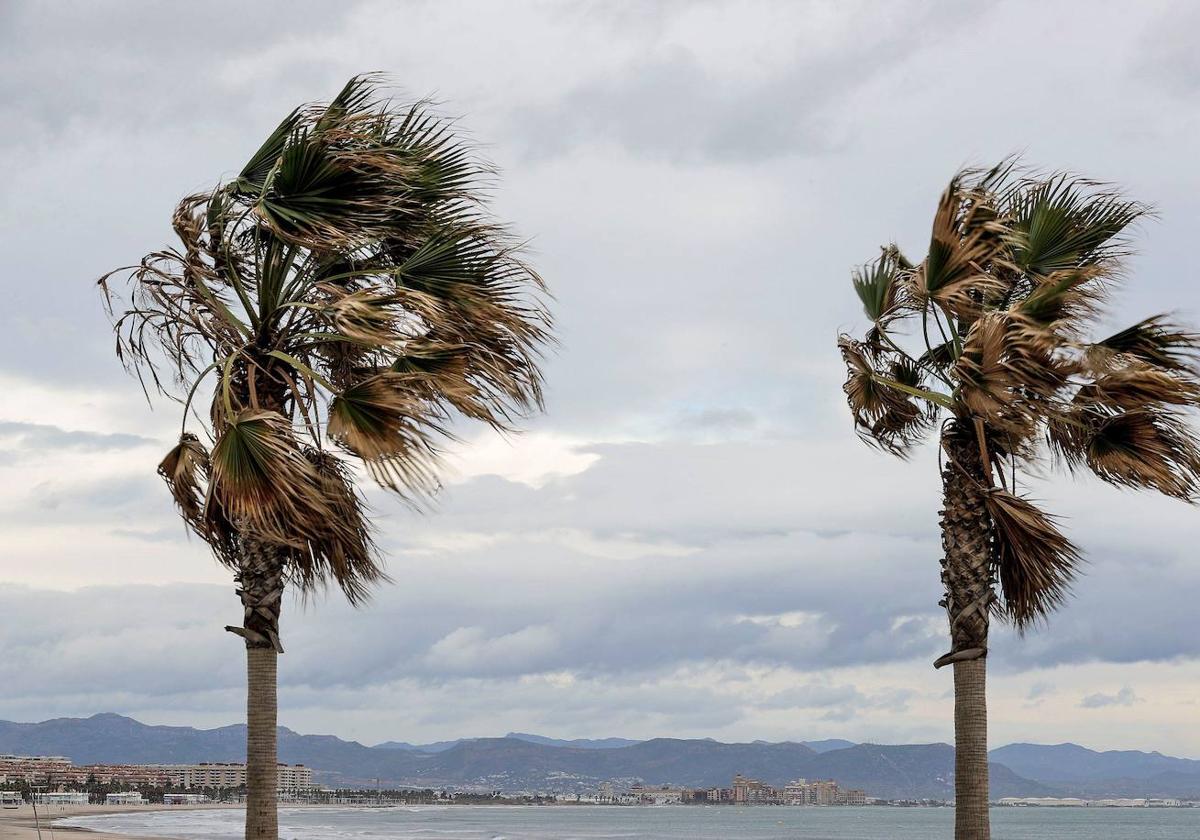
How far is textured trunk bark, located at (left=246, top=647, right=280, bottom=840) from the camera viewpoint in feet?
38.1

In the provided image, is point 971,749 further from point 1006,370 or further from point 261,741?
point 261,741

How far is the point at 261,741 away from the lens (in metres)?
11.6

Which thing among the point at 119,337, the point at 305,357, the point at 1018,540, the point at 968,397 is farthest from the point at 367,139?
the point at 1018,540

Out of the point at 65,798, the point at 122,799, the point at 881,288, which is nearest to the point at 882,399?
the point at 881,288

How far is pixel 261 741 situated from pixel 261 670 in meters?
0.57

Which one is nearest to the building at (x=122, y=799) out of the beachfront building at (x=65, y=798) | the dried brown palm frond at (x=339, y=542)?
the beachfront building at (x=65, y=798)

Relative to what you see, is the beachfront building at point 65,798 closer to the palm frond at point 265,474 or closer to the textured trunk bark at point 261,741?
the textured trunk bark at point 261,741

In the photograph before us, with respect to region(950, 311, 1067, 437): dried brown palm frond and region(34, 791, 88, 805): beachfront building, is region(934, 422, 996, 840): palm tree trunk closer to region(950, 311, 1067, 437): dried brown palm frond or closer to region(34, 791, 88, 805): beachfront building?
region(950, 311, 1067, 437): dried brown palm frond

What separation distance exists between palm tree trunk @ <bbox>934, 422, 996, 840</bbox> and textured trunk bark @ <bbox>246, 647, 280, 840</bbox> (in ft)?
19.0

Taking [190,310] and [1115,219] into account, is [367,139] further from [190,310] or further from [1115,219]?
[1115,219]

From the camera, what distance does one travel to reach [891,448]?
15203 mm

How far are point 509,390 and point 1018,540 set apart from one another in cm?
473

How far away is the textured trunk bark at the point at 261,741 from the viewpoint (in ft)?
38.1

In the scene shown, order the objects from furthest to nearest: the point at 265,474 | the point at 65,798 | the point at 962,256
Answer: the point at 65,798 → the point at 962,256 → the point at 265,474
